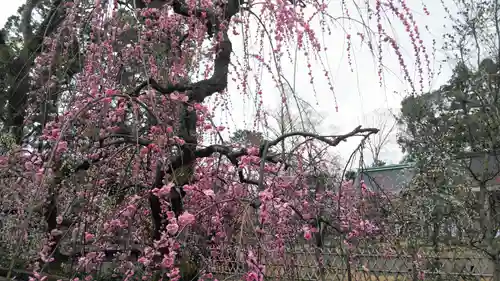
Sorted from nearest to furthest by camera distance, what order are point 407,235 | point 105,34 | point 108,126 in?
point 105,34
point 108,126
point 407,235

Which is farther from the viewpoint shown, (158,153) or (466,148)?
(466,148)

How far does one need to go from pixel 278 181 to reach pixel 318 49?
481 mm

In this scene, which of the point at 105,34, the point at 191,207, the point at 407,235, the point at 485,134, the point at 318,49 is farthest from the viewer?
the point at 485,134

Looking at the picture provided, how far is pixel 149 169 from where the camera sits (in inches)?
71.9

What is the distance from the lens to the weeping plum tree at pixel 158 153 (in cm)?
125

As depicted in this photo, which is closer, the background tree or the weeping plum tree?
the weeping plum tree

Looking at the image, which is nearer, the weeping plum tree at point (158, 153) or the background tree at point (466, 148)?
the weeping plum tree at point (158, 153)

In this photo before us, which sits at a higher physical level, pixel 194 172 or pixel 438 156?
pixel 438 156

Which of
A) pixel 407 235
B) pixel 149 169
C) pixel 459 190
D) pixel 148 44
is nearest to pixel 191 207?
pixel 149 169

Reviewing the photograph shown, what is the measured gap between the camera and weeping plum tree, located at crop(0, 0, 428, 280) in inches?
49.1

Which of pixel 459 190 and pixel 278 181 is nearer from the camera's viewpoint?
pixel 278 181

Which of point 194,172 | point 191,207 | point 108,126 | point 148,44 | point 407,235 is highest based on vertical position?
point 148,44

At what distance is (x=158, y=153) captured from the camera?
1.29 m

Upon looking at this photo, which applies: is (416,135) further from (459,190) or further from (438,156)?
(459,190)
